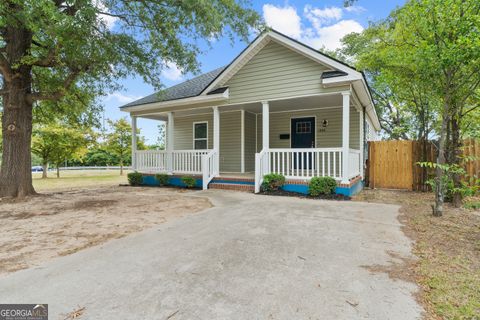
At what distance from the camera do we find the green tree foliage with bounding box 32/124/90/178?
1806cm

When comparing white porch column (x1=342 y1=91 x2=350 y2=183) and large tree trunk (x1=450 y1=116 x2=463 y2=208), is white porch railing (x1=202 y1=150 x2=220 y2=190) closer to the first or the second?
white porch column (x1=342 y1=91 x2=350 y2=183)

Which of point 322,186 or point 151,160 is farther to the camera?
point 151,160

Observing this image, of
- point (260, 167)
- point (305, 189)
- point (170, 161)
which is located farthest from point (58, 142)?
point (305, 189)

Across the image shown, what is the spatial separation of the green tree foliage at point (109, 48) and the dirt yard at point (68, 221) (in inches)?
72.5

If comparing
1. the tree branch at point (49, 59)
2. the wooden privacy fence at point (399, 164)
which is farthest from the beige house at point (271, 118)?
the tree branch at point (49, 59)

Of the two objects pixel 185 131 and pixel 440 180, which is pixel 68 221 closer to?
pixel 440 180

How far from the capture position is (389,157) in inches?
382

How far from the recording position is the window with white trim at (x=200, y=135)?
39.6ft

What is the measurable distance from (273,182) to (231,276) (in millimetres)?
5463

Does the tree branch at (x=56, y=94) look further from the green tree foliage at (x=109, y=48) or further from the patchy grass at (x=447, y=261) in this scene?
the patchy grass at (x=447, y=261)

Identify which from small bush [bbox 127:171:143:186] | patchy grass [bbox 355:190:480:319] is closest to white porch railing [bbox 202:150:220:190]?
small bush [bbox 127:171:143:186]

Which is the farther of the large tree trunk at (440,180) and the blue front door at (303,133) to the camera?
the blue front door at (303,133)

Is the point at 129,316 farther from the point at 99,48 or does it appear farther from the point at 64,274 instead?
the point at 99,48

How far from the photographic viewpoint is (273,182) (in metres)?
7.93
